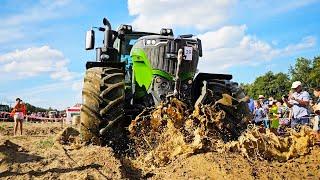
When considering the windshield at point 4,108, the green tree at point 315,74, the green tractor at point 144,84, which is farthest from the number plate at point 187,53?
the green tree at point 315,74

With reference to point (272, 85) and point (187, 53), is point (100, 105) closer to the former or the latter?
point (187, 53)

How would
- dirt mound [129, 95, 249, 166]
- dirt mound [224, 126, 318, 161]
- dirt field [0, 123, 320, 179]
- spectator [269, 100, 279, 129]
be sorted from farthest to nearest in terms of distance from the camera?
spectator [269, 100, 279, 129], dirt mound [129, 95, 249, 166], dirt mound [224, 126, 318, 161], dirt field [0, 123, 320, 179]

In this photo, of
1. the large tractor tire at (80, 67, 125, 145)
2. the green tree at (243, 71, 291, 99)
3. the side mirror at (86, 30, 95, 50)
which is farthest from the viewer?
Result: the green tree at (243, 71, 291, 99)

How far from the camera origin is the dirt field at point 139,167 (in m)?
5.64

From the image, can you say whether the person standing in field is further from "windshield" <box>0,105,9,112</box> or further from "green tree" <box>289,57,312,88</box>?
"green tree" <box>289,57,312,88</box>

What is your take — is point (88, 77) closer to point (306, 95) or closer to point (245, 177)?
point (245, 177)

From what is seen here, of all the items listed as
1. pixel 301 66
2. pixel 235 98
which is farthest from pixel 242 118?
pixel 301 66

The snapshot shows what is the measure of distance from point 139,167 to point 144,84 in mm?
1962

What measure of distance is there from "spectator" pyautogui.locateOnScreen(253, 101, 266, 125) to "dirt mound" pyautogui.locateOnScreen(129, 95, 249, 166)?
514 centimetres

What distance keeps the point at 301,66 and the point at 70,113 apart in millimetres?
33613

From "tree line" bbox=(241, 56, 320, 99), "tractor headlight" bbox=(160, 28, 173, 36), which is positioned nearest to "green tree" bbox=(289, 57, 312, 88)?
"tree line" bbox=(241, 56, 320, 99)

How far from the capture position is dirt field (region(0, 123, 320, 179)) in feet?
18.5

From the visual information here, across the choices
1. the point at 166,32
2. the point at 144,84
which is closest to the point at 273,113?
the point at 166,32

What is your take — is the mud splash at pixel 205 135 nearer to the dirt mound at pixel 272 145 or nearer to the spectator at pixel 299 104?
the dirt mound at pixel 272 145
